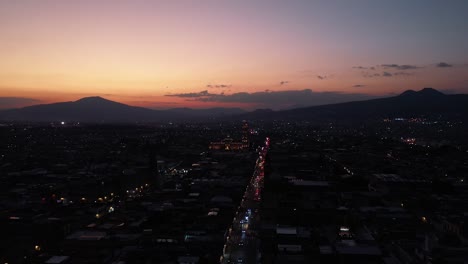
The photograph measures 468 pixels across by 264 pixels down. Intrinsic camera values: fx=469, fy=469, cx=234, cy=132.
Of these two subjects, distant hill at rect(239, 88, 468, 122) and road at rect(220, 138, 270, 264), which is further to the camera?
distant hill at rect(239, 88, 468, 122)

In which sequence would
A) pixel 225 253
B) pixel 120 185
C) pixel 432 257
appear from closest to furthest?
pixel 432 257 < pixel 225 253 < pixel 120 185

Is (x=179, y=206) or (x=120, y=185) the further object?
(x=120, y=185)

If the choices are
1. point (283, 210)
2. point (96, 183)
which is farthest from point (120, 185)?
point (283, 210)

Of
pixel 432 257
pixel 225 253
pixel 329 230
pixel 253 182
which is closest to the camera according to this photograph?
pixel 432 257

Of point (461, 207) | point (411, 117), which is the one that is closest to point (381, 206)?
point (461, 207)

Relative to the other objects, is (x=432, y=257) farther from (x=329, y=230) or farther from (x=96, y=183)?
(x=96, y=183)
